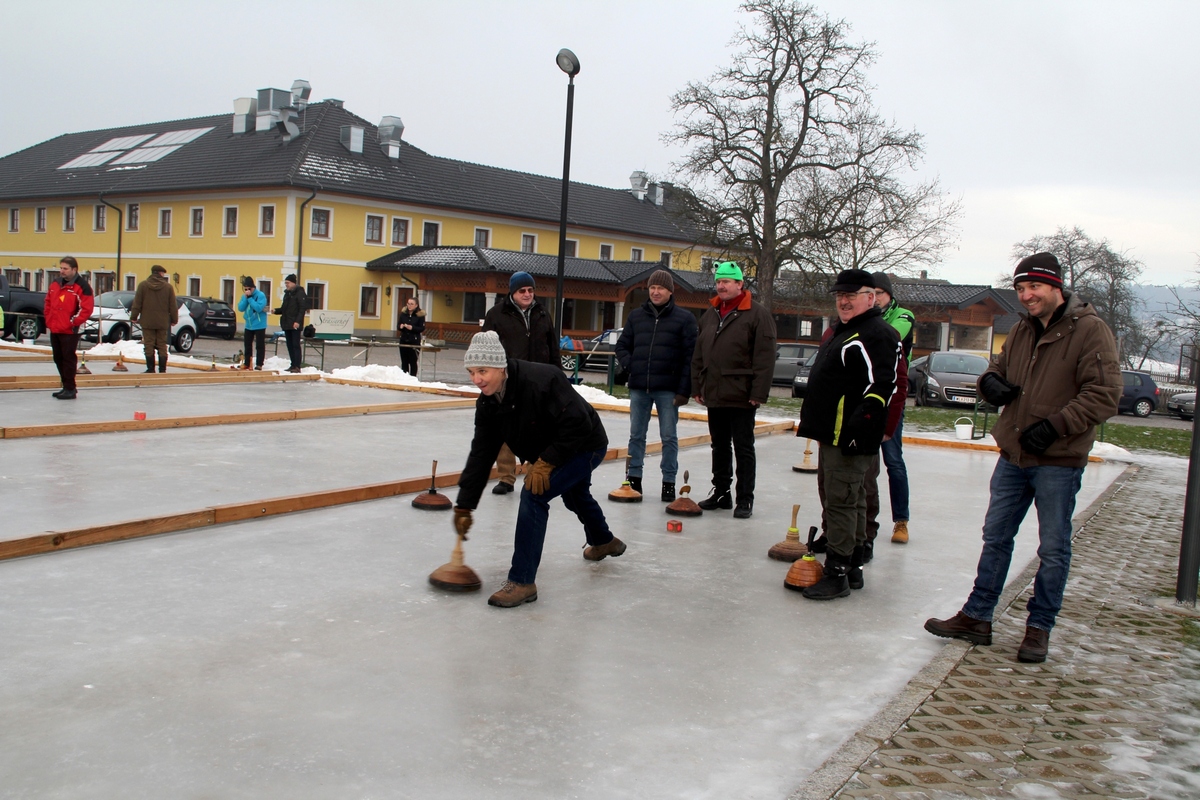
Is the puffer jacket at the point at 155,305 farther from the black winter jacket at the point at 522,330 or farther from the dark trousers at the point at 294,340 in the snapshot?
the black winter jacket at the point at 522,330

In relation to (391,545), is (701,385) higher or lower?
higher

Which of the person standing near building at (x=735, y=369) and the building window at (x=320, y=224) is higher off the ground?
the building window at (x=320, y=224)

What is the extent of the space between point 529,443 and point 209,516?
2.58m

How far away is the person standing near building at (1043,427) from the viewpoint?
4527 mm

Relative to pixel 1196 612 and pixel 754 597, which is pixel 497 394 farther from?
pixel 1196 612

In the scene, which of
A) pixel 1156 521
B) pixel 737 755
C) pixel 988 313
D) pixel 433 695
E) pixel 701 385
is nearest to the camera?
pixel 737 755

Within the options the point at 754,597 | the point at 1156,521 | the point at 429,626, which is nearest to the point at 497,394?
the point at 429,626

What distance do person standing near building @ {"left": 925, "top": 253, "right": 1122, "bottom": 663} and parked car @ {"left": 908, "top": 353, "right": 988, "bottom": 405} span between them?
18.7m

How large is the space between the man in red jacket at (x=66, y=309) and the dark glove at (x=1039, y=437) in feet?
34.2

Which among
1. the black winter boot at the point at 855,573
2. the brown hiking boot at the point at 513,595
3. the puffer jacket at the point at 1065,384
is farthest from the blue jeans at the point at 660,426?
the puffer jacket at the point at 1065,384

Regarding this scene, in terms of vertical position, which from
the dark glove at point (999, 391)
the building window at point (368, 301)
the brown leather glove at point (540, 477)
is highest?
the building window at point (368, 301)

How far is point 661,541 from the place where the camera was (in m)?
6.73

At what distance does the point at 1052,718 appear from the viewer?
13.0ft

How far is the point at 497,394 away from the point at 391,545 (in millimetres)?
1785
